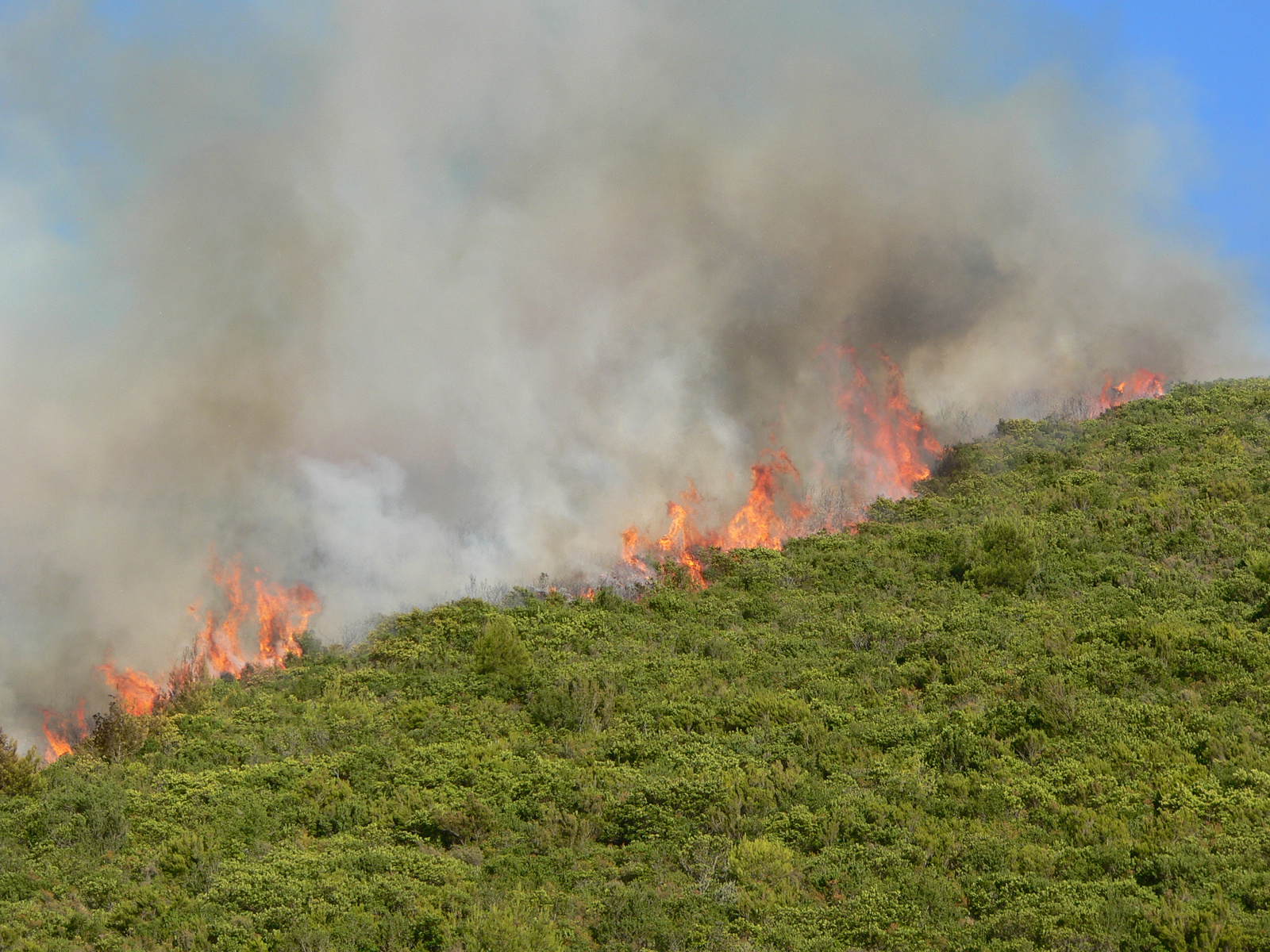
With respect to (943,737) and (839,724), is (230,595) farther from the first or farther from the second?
(943,737)

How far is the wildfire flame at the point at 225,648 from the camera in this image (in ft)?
170

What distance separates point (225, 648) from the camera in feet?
186

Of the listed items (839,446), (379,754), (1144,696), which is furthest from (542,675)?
(839,446)

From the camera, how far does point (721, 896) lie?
30.6 meters

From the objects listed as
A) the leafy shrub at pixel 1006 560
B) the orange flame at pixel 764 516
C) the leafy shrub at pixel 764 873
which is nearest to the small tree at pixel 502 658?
the leafy shrub at pixel 764 873

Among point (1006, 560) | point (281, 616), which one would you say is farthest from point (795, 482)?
point (281, 616)

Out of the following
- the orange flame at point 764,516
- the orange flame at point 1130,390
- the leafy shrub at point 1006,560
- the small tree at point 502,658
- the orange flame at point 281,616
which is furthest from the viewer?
the orange flame at point 1130,390

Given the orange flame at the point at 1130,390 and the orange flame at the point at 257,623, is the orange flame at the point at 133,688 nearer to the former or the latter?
the orange flame at the point at 257,623

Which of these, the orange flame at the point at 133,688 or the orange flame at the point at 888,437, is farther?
the orange flame at the point at 888,437

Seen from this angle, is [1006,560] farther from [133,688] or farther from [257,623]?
[133,688]

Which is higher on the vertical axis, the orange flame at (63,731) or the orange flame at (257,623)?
the orange flame at (257,623)

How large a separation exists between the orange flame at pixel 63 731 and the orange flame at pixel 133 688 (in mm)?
1739

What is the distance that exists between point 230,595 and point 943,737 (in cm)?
3802

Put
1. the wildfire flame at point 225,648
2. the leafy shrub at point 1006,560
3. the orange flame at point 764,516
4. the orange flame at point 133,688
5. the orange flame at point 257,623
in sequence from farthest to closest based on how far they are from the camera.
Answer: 1. the orange flame at point 764,516
2. the orange flame at point 257,623
3. the leafy shrub at point 1006,560
4. the orange flame at point 133,688
5. the wildfire flame at point 225,648
